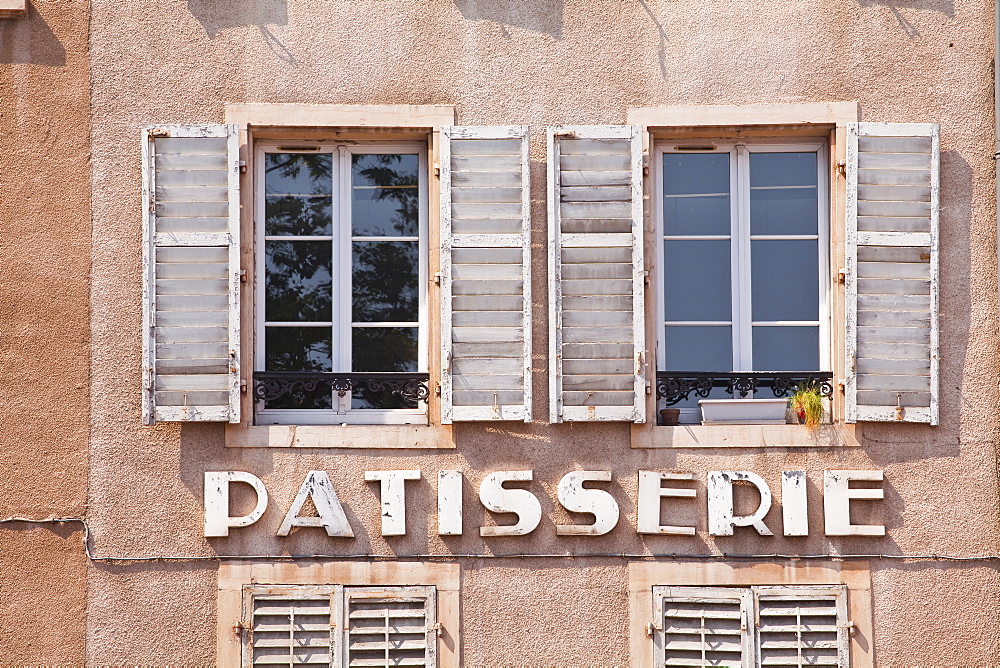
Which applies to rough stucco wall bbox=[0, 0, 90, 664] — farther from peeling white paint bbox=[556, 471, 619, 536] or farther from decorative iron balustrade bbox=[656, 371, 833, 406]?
decorative iron balustrade bbox=[656, 371, 833, 406]

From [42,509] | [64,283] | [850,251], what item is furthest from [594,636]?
[64,283]

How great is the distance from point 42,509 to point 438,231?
2.70 metres

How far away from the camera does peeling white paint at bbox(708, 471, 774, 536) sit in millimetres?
6488

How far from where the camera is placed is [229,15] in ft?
22.2

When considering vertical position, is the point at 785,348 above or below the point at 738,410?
above

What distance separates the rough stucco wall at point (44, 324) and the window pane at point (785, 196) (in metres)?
3.90

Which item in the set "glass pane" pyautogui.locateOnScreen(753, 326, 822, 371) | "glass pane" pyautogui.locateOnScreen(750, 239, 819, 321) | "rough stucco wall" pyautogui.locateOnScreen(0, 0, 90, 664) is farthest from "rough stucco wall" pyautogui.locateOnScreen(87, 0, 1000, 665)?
"glass pane" pyautogui.locateOnScreen(750, 239, 819, 321)

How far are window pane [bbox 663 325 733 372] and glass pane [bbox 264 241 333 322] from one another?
2022mm

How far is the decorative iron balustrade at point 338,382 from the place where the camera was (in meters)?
6.69

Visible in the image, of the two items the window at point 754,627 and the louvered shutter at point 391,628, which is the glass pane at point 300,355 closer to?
the louvered shutter at point 391,628

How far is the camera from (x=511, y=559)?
21.5 feet

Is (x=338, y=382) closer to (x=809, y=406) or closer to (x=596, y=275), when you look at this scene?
(x=596, y=275)

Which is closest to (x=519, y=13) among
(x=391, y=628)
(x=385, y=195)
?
(x=385, y=195)

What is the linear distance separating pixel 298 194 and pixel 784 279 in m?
2.92
